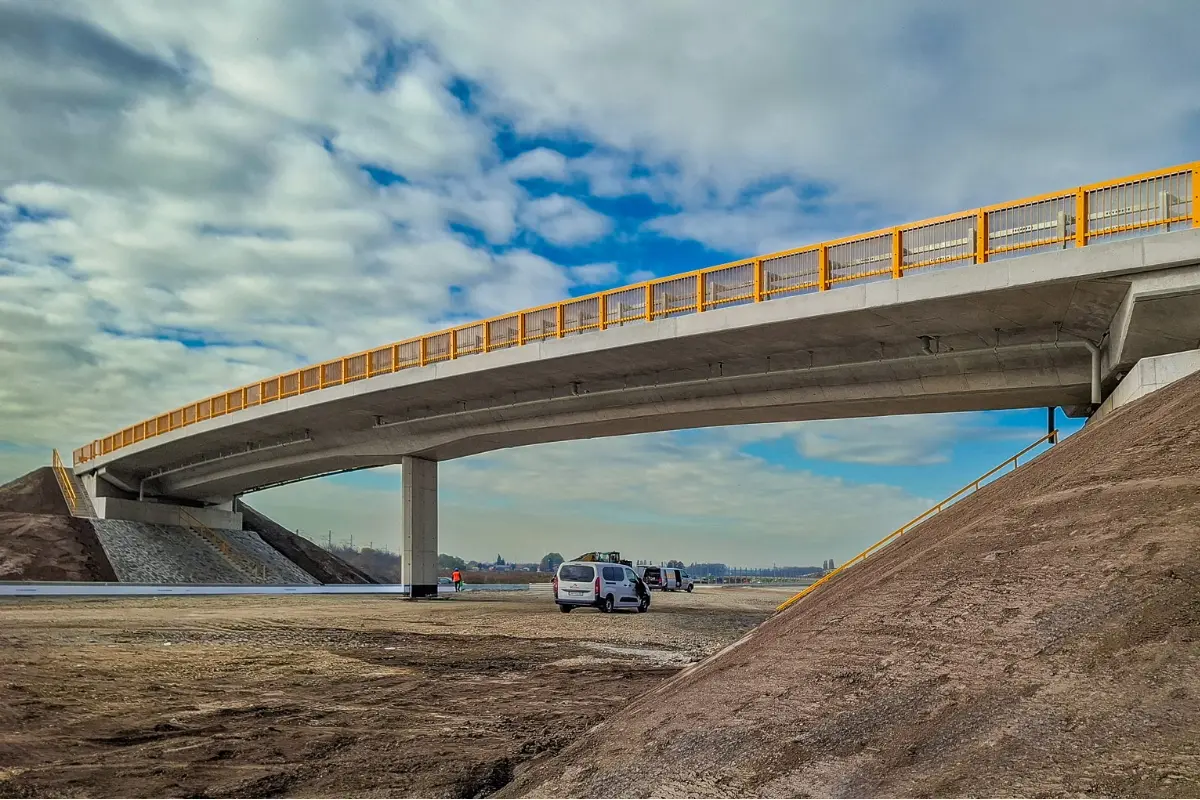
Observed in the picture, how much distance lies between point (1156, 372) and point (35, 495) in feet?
200

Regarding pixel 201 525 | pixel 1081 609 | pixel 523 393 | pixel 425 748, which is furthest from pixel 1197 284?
pixel 201 525

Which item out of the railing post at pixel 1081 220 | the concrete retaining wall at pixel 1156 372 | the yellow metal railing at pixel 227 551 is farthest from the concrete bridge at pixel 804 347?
the yellow metal railing at pixel 227 551

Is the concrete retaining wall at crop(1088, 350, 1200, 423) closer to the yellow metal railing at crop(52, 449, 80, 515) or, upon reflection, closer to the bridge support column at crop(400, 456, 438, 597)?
the bridge support column at crop(400, 456, 438, 597)

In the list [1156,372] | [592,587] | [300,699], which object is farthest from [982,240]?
Result: [300,699]

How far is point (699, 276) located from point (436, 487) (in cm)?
1895

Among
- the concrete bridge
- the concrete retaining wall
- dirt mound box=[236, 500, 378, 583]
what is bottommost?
dirt mound box=[236, 500, 378, 583]

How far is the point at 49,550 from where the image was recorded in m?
45.9

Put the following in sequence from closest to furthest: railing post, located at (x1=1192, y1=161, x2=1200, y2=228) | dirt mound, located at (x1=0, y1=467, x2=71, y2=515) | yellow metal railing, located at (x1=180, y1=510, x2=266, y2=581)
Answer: railing post, located at (x1=1192, y1=161, x2=1200, y2=228) → yellow metal railing, located at (x1=180, y1=510, x2=266, y2=581) → dirt mound, located at (x1=0, y1=467, x2=71, y2=515)

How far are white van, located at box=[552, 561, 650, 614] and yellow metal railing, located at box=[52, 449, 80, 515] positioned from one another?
39609mm

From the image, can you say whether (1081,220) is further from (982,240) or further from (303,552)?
(303,552)

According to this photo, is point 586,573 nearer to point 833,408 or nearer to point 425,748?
point 833,408

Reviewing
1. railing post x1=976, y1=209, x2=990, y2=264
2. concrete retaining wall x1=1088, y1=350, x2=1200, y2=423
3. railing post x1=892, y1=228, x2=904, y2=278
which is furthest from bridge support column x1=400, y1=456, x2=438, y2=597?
concrete retaining wall x1=1088, y1=350, x2=1200, y2=423

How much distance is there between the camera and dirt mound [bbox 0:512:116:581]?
43.7 m

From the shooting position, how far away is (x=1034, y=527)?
906cm
